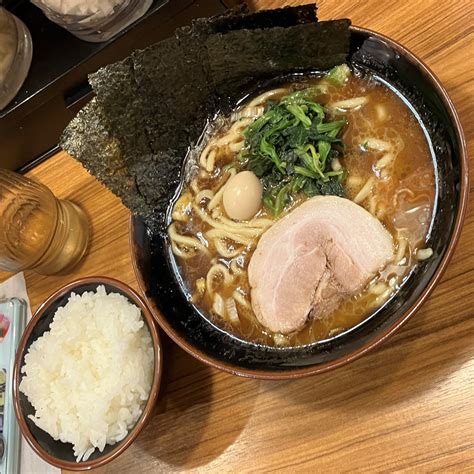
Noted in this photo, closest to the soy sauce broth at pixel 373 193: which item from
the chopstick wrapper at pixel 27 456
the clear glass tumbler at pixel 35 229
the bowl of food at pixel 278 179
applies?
the bowl of food at pixel 278 179

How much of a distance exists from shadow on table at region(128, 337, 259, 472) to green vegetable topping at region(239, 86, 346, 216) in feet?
1.38

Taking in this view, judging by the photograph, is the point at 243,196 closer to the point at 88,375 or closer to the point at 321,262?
the point at 321,262

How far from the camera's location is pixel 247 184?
4.85ft

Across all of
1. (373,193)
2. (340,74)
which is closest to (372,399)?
(373,193)

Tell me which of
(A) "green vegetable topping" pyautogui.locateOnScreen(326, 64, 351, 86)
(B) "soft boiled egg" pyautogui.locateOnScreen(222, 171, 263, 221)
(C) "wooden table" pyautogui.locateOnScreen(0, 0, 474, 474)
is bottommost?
(C) "wooden table" pyautogui.locateOnScreen(0, 0, 474, 474)

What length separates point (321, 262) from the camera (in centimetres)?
134

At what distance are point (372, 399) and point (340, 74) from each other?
0.73 meters

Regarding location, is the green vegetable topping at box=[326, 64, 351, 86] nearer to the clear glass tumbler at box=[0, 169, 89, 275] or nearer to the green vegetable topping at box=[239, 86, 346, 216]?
the green vegetable topping at box=[239, 86, 346, 216]

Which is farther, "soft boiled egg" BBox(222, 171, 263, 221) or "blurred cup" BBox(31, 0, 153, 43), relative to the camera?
"blurred cup" BBox(31, 0, 153, 43)

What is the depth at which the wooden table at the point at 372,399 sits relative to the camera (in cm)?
124

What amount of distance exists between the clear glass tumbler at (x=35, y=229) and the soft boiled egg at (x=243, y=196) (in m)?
0.52

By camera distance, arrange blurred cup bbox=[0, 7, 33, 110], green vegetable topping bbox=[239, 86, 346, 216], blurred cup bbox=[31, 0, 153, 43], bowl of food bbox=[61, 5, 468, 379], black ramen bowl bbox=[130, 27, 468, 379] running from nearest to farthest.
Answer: black ramen bowl bbox=[130, 27, 468, 379] → bowl of food bbox=[61, 5, 468, 379] → green vegetable topping bbox=[239, 86, 346, 216] → blurred cup bbox=[31, 0, 153, 43] → blurred cup bbox=[0, 7, 33, 110]

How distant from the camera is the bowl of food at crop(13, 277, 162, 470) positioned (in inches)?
56.4

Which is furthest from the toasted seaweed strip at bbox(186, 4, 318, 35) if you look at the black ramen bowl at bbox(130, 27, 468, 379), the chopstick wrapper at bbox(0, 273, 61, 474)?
the chopstick wrapper at bbox(0, 273, 61, 474)
